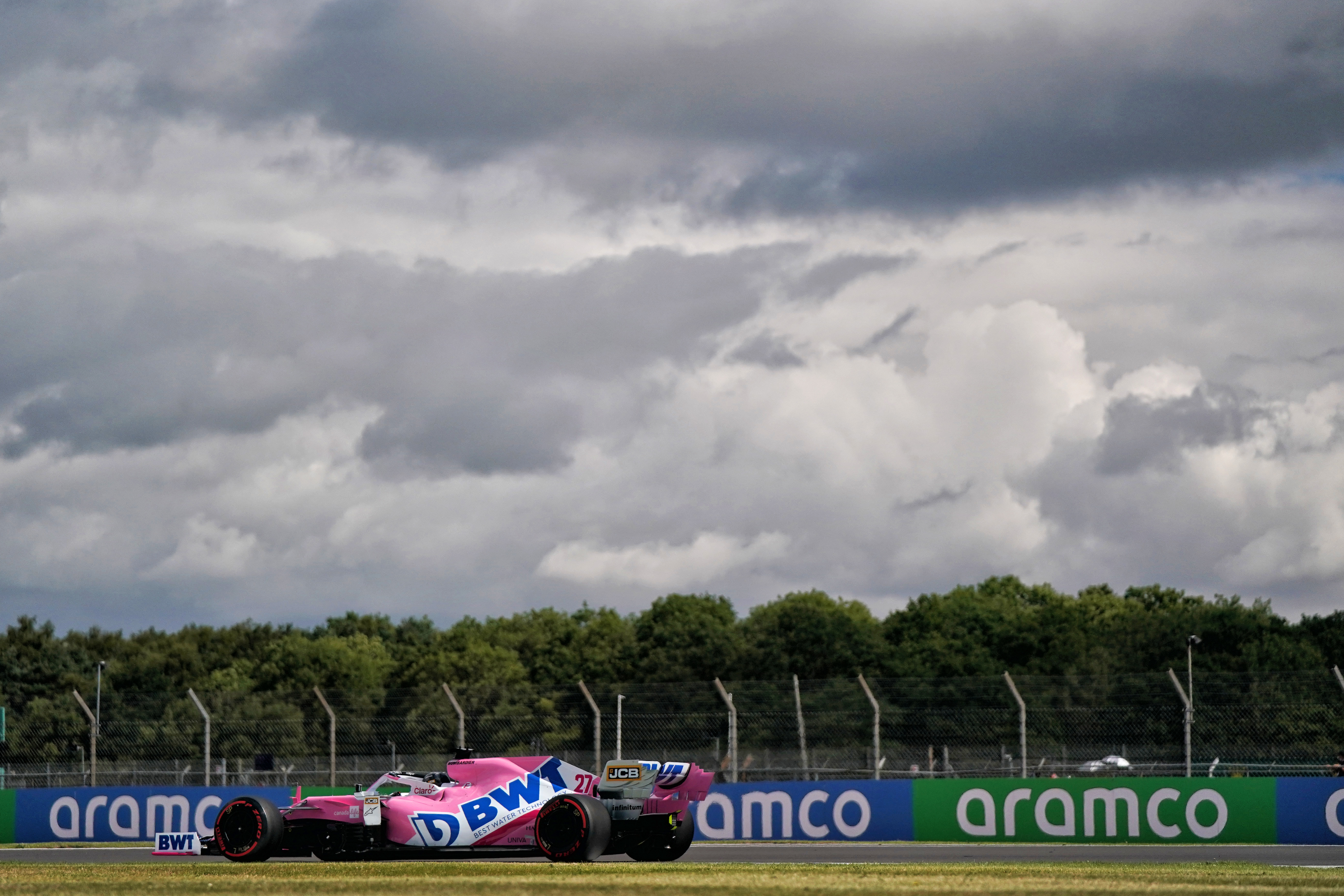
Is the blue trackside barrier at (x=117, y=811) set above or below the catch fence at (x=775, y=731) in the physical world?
below

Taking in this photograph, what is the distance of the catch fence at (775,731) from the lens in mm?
29250

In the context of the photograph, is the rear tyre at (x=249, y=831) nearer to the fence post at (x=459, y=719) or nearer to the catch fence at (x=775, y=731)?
the catch fence at (x=775, y=731)

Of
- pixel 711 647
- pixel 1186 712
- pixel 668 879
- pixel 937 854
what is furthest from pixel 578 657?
pixel 668 879

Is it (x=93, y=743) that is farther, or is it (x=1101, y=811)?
(x=93, y=743)

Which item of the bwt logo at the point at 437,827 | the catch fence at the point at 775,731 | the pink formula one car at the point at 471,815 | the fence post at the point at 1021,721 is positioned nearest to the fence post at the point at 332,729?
the catch fence at the point at 775,731

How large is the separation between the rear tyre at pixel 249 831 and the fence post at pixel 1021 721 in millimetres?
14253

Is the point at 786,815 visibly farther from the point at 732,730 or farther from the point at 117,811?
the point at 117,811

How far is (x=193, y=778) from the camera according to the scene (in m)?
38.6

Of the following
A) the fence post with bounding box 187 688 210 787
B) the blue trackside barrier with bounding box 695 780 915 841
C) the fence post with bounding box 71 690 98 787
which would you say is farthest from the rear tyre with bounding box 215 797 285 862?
the fence post with bounding box 71 690 98 787

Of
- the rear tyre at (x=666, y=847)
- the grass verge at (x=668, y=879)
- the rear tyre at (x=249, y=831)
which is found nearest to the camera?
the grass verge at (x=668, y=879)

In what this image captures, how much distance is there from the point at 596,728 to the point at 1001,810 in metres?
8.62

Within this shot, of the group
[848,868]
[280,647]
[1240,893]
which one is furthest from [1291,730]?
[280,647]

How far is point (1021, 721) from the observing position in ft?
95.5

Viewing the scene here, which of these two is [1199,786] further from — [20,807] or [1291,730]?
[20,807]
